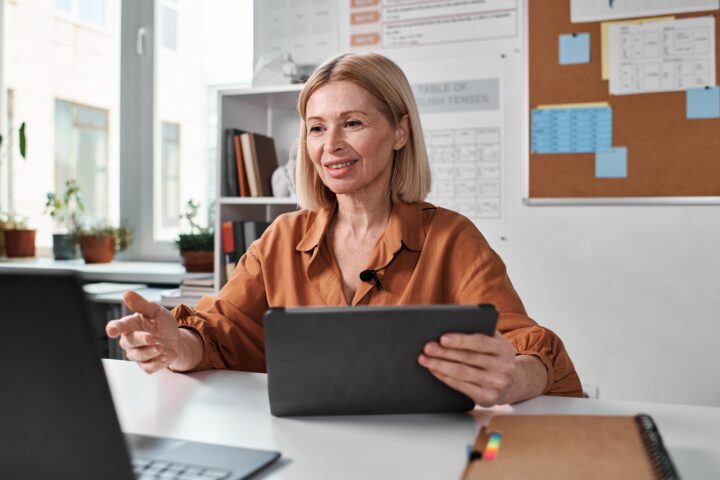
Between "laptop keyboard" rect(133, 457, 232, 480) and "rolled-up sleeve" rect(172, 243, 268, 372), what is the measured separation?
546 millimetres

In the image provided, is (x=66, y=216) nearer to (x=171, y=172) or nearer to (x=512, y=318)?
(x=171, y=172)

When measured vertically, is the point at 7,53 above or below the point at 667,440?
above

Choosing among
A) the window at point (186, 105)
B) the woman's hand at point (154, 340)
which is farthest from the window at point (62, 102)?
the woman's hand at point (154, 340)

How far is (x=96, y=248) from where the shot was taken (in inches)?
141

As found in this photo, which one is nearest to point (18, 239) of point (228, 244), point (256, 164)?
point (228, 244)

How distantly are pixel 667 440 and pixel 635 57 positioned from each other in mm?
1931

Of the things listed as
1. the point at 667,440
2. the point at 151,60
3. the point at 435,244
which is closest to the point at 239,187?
the point at 151,60

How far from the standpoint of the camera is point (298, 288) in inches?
61.4

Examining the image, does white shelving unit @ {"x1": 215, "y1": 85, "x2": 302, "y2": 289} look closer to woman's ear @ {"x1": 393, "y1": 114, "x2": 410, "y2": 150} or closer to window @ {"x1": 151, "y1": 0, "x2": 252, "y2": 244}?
window @ {"x1": 151, "y1": 0, "x2": 252, "y2": 244}

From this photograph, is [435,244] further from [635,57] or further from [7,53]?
[7,53]

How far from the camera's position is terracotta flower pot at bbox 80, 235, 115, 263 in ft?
11.7

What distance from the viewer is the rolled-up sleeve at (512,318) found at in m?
1.23

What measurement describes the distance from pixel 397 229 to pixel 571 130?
1297 mm

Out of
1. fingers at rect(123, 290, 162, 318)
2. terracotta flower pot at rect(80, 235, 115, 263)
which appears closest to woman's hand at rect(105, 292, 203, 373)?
fingers at rect(123, 290, 162, 318)
